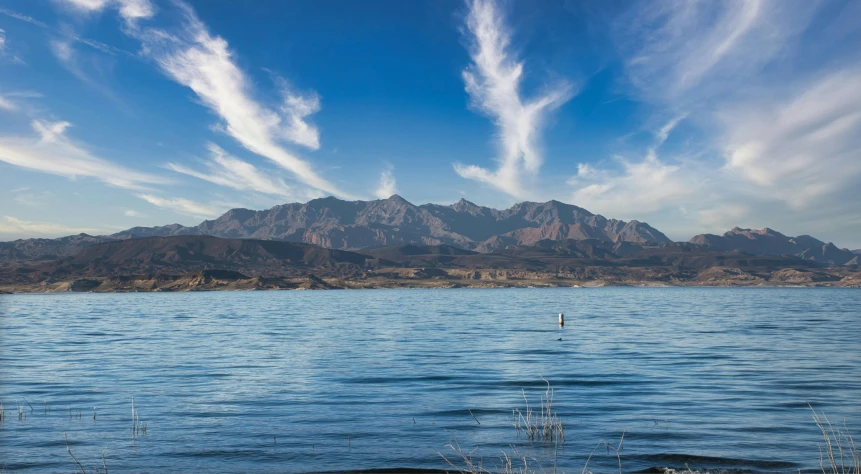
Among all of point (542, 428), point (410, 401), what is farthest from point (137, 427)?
point (542, 428)

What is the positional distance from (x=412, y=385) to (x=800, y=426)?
757 inches

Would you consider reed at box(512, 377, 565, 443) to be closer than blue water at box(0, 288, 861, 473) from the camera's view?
No

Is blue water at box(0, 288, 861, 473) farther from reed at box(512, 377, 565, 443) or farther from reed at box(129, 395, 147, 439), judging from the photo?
reed at box(512, 377, 565, 443)

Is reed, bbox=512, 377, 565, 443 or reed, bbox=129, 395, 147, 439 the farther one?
reed, bbox=129, 395, 147, 439

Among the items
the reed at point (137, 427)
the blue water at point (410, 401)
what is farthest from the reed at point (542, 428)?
the reed at point (137, 427)

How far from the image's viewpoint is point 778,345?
5844 cm

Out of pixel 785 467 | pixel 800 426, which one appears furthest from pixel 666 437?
pixel 800 426

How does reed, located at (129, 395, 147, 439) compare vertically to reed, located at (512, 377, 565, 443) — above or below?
below

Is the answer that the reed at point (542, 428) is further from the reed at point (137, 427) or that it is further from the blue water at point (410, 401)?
the reed at point (137, 427)

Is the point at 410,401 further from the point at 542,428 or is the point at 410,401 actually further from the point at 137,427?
the point at 137,427

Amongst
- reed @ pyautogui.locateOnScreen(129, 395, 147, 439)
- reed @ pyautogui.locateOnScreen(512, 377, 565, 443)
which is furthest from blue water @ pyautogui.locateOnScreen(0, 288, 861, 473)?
reed @ pyautogui.locateOnScreen(512, 377, 565, 443)

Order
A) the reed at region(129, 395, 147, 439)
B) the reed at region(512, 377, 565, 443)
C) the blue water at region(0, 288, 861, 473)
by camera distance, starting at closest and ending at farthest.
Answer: the blue water at region(0, 288, 861, 473)
the reed at region(512, 377, 565, 443)
the reed at region(129, 395, 147, 439)

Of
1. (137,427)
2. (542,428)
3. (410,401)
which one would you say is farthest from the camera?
(410,401)

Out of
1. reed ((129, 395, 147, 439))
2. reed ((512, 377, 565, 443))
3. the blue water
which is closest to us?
the blue water
